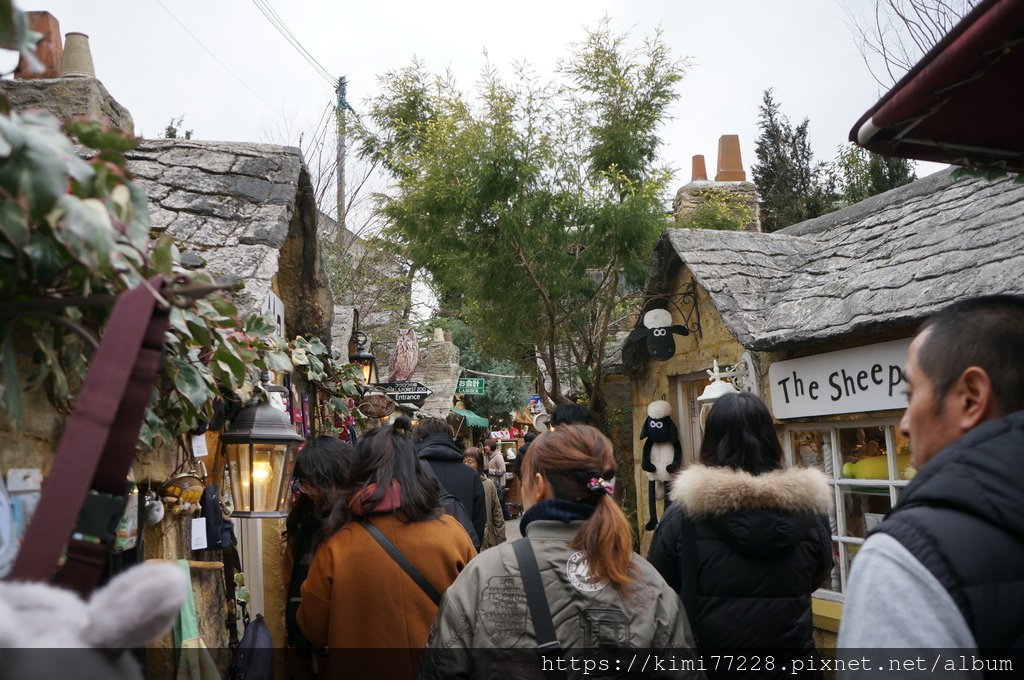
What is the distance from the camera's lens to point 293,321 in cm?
519

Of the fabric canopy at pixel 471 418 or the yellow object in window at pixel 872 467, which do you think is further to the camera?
the fabric canopy at pixel 471 418

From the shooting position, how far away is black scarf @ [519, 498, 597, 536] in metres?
2.38

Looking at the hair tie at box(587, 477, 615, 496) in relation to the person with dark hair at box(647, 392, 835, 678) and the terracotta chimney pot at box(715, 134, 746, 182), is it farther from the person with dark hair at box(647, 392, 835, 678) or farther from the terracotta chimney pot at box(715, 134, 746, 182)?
the terracotta chimney pot at box(715, 134, 746, 182)

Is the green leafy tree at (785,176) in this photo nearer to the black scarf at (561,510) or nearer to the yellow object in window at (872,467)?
the yellow object in window at (872,467)

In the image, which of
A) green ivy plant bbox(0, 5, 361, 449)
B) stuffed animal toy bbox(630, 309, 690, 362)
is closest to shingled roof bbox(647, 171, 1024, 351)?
stuffed animal toy bbox(630, 309, 690, 362)

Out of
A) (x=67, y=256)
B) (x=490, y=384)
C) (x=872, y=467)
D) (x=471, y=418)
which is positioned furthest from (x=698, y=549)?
(x=490, y=384)

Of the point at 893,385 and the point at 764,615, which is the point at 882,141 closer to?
the point at 764,615

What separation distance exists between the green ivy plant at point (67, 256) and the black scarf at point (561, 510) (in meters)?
1.05

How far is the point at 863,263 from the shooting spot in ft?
18.6

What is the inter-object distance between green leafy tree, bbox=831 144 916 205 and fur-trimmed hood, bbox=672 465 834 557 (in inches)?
508

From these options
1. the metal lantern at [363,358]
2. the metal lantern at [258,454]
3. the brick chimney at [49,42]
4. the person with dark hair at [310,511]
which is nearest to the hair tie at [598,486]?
the metal lantern at [258,454]

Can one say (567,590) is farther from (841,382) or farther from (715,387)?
(715,387)

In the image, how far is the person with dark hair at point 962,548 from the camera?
1.16 metres

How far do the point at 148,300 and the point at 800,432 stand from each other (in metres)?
5.67
